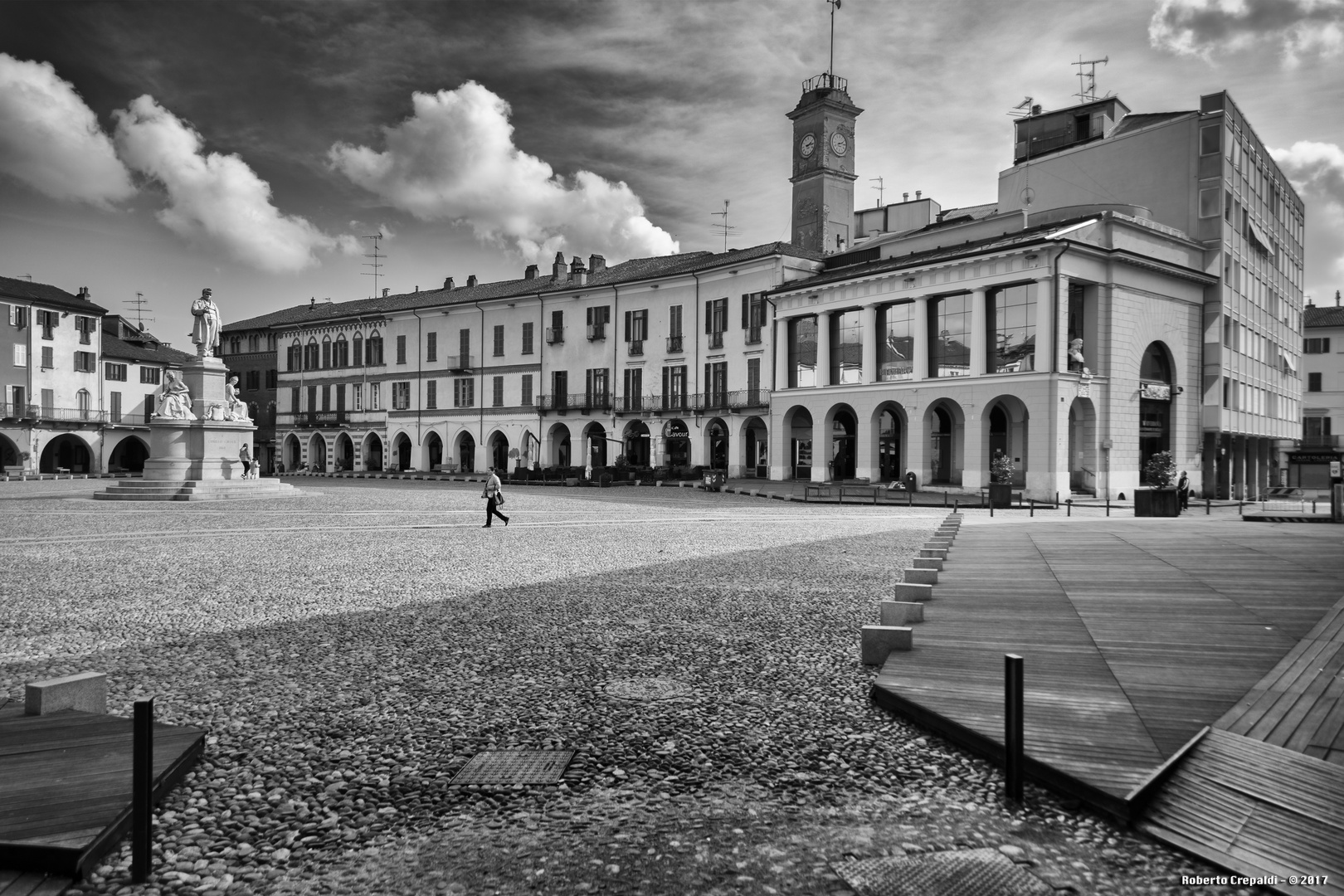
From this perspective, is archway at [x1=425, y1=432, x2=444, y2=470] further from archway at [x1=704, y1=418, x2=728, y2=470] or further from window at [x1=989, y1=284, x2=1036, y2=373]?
window at [x1=989, y1=284, x2=1036, y2=373]

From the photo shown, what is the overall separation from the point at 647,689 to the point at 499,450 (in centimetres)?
5301

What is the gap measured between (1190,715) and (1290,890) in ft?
5.34

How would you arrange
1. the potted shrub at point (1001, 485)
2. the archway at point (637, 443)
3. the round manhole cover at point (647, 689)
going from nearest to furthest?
1. the round manhole cover at point (647, 689)
2. the potted shrub at point (1001, 485)
3. the archway at point (637, 443)

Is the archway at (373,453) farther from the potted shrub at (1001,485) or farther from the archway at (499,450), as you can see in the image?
the potted shrub at (1001,485)

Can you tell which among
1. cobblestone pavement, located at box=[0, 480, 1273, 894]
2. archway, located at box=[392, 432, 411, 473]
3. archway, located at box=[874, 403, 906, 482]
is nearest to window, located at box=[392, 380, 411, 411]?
archway, located at box=[392, 432, 411, 473]

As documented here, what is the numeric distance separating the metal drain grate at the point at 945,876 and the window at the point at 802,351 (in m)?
39.2

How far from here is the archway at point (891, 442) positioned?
134ft

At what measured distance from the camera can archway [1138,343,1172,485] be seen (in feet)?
117

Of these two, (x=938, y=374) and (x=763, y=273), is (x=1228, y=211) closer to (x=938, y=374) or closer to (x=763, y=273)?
(x=938, y=374)

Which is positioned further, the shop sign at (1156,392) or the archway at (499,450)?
the archway at (499,450)

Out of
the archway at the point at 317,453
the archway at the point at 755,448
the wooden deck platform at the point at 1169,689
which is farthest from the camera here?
the archway at the point at 317,453

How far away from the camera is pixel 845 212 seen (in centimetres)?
5466

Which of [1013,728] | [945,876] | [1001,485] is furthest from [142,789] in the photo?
[1001,485]

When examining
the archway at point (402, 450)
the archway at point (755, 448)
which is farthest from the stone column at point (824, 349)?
the archway at point (402, 450)
